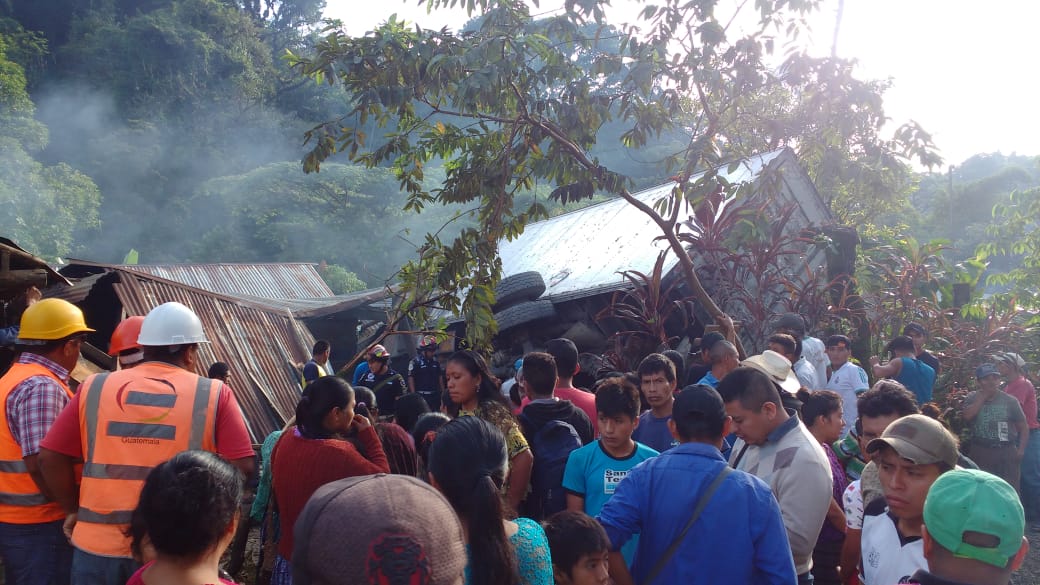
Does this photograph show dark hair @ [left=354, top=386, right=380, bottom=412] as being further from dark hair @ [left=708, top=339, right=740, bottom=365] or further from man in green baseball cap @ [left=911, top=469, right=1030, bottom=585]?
man in green baseball cap @ [left=911, top=469, right=1030, bottom=585]

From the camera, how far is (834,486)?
4012 mm

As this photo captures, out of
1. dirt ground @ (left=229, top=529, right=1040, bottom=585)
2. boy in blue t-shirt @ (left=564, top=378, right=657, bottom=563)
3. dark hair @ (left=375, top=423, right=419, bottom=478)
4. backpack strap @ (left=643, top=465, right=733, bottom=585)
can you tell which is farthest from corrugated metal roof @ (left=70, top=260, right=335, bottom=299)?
backpack strap @ (left=643, top=465, right=733, bottom=585)

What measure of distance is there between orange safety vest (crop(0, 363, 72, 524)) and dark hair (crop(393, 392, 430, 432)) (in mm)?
2311

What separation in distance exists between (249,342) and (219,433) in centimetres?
798

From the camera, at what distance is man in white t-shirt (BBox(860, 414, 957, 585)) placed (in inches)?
113

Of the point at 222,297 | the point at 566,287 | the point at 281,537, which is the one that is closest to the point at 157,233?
the point at 222,297

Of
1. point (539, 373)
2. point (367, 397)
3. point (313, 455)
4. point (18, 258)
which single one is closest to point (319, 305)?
point (18, 258)

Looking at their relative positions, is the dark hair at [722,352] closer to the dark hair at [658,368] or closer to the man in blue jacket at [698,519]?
the dark hair at [658,368]

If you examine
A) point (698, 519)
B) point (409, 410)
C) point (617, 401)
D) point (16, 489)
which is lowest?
point (409, 410)

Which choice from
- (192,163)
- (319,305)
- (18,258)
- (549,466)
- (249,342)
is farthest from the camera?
(192,163)

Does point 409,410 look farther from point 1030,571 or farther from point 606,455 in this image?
point 1030,571

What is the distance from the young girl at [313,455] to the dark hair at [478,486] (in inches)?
46.5

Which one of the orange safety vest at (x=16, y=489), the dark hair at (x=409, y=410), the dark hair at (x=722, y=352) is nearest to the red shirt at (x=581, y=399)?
the dark hair at (x=409, y=410)

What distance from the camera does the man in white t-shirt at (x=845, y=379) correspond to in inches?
271
